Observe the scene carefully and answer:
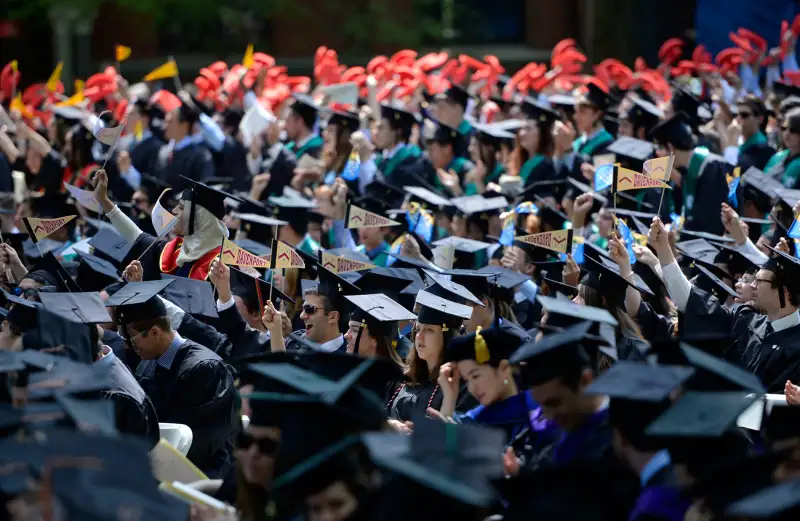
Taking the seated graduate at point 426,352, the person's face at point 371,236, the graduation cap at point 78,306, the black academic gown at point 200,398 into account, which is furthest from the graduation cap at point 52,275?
the person's face at point 371,236

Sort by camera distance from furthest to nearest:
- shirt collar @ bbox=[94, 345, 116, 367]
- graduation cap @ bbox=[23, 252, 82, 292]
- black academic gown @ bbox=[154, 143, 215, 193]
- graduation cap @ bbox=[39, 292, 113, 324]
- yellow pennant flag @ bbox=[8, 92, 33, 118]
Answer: yellow pennant flag @ bbox=[8, 92, 33, 118]
black academic gown @ bbox=[154, 143, 215, 193]
graduation cap @ bbox=[23, 252, 82, 292]
graduation cap @ bbox=[39, 292, 113, 324]
shirt collar @ bbox=[94, 345, 116, 367]

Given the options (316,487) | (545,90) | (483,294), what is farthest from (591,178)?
(316,487)

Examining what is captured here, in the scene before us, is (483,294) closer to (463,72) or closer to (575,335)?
(575,335)

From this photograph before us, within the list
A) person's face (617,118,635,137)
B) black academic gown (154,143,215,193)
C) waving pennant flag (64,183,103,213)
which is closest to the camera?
waving pennant flag (64,183,103,213)

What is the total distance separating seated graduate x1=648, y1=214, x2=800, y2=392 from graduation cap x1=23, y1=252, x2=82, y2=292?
3.12m

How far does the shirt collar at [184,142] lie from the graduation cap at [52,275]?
17.0ft

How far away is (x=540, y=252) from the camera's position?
7.99 metres

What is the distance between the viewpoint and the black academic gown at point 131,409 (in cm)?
500

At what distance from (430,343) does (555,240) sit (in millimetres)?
1707

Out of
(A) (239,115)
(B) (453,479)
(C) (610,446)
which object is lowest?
(A) (239,115)

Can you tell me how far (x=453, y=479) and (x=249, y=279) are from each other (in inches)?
155

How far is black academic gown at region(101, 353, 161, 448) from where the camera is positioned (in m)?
5.00

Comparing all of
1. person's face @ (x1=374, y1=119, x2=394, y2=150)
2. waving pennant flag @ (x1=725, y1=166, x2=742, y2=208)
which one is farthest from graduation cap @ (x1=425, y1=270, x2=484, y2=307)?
person's face @ (x1=374, y1=119, x2=394, y2=150)

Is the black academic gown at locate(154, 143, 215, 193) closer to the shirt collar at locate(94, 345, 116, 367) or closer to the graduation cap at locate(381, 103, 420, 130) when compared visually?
the graduation cap at locate(381, 103, 420, 130)
